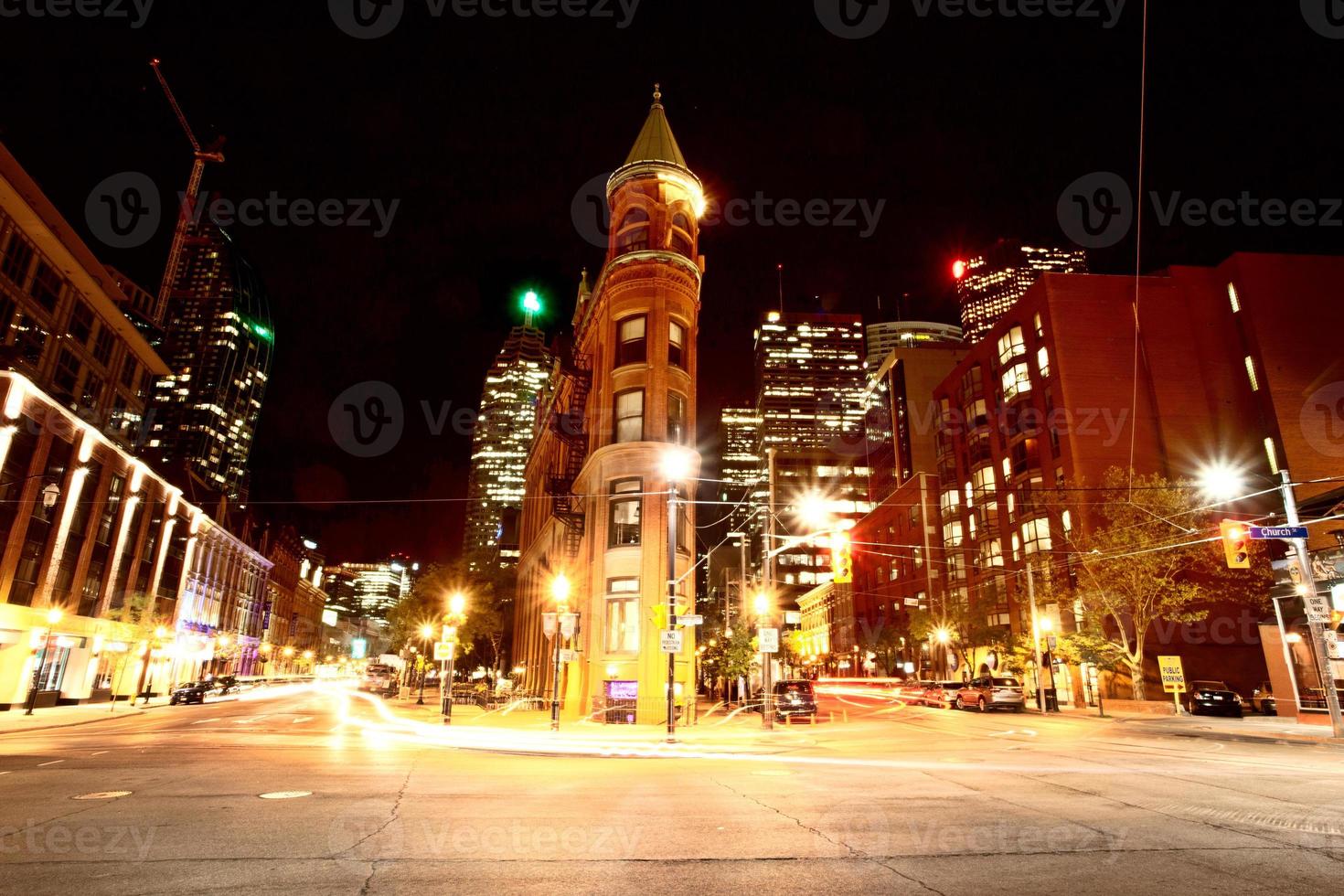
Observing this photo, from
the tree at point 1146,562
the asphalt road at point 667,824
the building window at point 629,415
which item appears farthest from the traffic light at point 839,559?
the tree at point 1146,562

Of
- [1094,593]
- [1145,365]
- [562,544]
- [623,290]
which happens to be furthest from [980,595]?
[623,290]

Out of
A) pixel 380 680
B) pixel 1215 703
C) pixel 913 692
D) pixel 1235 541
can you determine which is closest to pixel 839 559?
pixel 1235 541

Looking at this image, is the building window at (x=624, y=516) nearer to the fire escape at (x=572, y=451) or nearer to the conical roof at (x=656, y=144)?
the fire escape at (x=572, y=451)

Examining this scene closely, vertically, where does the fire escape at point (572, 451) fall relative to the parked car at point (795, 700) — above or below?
above

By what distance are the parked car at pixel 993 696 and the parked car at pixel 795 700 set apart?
15.8 metres

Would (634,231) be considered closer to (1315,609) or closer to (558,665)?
(558,665)

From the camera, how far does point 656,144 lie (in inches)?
1384

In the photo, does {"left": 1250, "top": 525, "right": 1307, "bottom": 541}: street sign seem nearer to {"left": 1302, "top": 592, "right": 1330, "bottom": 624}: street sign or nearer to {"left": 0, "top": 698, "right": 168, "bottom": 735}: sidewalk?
{"left": 1302, "top": 592, "right": 1330, "bottom": 624}: street sign

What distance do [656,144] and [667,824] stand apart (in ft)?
108

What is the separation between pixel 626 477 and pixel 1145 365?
52.2 metres

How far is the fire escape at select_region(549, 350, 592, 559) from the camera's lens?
117ft

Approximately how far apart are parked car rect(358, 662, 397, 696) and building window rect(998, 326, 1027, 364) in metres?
64.6

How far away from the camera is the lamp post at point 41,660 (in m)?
33.8

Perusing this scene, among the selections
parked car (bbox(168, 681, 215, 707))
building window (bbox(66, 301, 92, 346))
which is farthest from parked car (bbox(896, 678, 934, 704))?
building window (bbox(66, 301, 92, 346))
